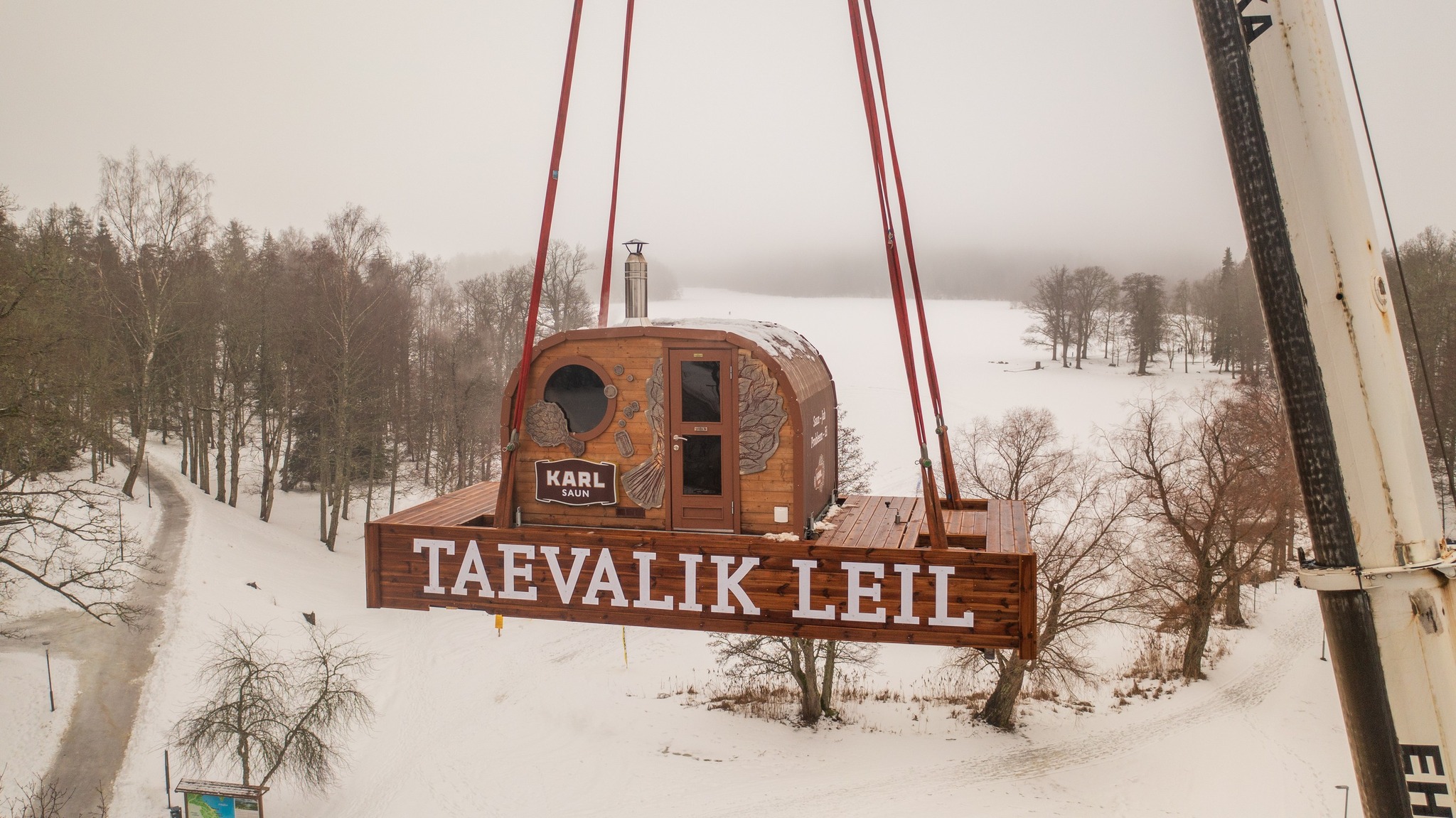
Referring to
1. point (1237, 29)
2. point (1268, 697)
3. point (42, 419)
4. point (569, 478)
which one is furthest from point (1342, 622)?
point (42, 419)

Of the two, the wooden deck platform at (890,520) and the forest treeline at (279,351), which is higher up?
the forest treeline at (279,351)

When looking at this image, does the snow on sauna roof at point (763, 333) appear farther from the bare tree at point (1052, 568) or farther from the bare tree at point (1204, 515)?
the bare tree at point (1204, 515)

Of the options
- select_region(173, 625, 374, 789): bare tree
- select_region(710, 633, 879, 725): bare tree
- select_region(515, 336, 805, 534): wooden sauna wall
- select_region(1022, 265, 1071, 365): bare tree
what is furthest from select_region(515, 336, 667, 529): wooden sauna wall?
select_region(1022, 265, 1071, 365): bare tree

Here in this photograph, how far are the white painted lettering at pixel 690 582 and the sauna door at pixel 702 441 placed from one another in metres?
1.03

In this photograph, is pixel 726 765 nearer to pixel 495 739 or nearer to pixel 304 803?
pixel 495 739

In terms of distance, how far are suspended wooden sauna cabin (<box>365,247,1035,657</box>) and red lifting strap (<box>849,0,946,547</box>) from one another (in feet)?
1.27

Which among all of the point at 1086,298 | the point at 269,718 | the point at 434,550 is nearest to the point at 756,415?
the point at 434,550

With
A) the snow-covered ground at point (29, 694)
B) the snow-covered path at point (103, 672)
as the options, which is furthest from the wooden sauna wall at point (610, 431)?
the snow-covered ground at point (29, 694)

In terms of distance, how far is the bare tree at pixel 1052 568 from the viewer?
21.0 metres

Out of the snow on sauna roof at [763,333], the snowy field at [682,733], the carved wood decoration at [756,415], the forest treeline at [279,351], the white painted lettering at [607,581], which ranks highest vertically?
the forest treeline at [279,351]

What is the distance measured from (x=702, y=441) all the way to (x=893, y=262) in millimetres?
2525

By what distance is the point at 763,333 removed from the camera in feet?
29.0

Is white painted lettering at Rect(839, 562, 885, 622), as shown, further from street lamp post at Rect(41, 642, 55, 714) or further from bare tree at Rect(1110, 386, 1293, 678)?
street lamp post at Rect(41, 642, 55, 714)

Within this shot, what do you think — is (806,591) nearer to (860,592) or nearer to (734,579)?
(860,592)
